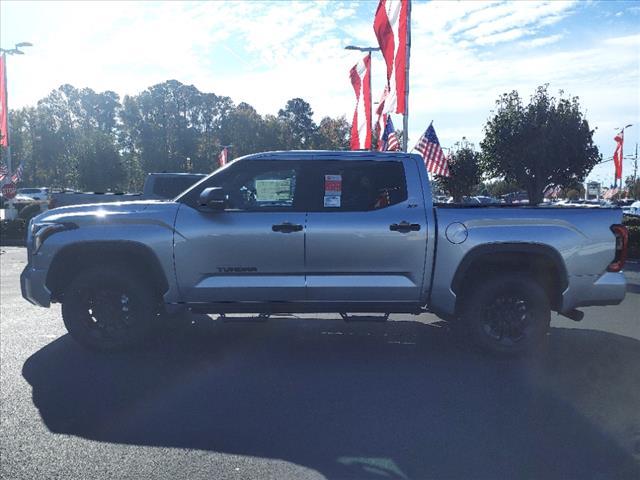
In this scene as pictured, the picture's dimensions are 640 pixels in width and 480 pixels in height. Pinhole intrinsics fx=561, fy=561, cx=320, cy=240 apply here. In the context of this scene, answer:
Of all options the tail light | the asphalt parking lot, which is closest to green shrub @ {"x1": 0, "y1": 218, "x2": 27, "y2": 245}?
the asphalt parking lot

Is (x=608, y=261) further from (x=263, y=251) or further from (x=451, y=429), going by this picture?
(x=263, y=251)

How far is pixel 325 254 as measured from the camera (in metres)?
5.47

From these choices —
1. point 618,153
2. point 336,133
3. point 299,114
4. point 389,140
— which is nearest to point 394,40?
point 389,140

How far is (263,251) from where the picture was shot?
5.45m

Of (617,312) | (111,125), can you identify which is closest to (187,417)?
(617,312)

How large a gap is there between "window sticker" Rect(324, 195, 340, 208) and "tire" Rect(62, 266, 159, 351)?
2.00 metres

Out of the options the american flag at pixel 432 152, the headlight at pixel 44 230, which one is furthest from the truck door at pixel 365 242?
the american flag at pixel 432 152

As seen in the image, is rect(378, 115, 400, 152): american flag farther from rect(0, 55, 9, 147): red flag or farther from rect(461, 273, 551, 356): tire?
rect(0, 55, 9, 147): red flag

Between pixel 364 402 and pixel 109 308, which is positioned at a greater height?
pixel 109 308

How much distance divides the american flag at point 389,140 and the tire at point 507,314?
16.2 meters

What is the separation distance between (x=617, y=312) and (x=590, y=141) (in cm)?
1920

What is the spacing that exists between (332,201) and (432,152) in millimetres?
13458

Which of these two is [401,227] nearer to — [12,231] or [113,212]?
[113,212]

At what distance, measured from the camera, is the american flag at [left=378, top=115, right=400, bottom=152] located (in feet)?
70.9
